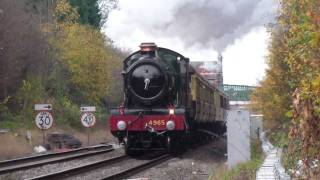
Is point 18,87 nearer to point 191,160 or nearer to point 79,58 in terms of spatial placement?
point 79,58

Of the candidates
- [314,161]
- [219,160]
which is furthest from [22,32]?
[314,161]

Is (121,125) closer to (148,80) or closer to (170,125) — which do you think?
(170,125)

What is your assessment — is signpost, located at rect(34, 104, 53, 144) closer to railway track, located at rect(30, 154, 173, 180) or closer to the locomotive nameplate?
railway track, located at rect(30, 154, 173, 180)

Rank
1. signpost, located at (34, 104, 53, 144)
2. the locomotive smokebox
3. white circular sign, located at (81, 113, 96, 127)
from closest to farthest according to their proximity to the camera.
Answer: the locomotive smokebox
signpost, located at (34, 104, 53, 144)
white circular sign, located at (81, 113, 96, 127)

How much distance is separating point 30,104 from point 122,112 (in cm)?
2385

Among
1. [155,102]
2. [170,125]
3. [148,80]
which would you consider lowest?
[170,125]

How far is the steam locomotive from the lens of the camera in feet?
64.7

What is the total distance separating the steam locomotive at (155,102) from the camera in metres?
19.7

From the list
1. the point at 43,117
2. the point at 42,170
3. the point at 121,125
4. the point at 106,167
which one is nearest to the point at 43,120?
the point at 43,117

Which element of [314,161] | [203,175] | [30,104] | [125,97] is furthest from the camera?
[30,104]

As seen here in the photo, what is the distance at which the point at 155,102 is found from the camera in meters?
20.3

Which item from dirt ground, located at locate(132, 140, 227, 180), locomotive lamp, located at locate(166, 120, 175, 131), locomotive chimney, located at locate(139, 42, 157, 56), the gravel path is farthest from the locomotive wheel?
locomotive chimney, located at locate(139, 42, 157, 56)

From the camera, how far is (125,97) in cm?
2083

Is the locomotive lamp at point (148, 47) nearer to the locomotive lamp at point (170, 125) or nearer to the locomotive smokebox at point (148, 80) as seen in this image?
the locomotive smokebox at point (148, 80)
